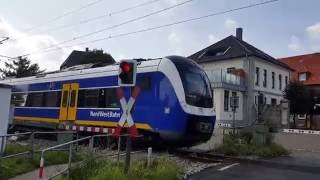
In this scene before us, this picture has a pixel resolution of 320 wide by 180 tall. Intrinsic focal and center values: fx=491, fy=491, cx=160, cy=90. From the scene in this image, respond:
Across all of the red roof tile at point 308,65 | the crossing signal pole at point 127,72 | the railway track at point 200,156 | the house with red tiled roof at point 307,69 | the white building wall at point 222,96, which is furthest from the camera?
the red roof tile at point 308,65

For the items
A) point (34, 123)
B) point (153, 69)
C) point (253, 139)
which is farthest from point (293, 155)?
point (34, 123)

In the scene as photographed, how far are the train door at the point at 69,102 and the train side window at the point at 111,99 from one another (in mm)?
2343

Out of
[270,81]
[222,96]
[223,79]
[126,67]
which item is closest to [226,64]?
[270,81]

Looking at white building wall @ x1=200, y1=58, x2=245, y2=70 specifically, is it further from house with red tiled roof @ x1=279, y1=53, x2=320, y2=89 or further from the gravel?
the gravel

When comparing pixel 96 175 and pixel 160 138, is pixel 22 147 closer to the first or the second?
pixel 160 138

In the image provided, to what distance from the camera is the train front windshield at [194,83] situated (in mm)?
16859

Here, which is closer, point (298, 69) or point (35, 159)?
point (35, 159)

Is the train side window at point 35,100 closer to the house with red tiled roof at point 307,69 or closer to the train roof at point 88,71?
the train roof at point 88,71

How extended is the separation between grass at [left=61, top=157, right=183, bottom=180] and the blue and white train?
4884mm

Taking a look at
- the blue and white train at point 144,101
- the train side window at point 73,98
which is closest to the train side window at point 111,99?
the blue and white train at point 144,101

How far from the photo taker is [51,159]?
46.7 ft

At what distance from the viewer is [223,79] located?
4325 cm

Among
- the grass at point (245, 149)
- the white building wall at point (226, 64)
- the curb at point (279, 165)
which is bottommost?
the curb at point (279, 165)

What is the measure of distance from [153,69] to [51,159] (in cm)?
→ 503
